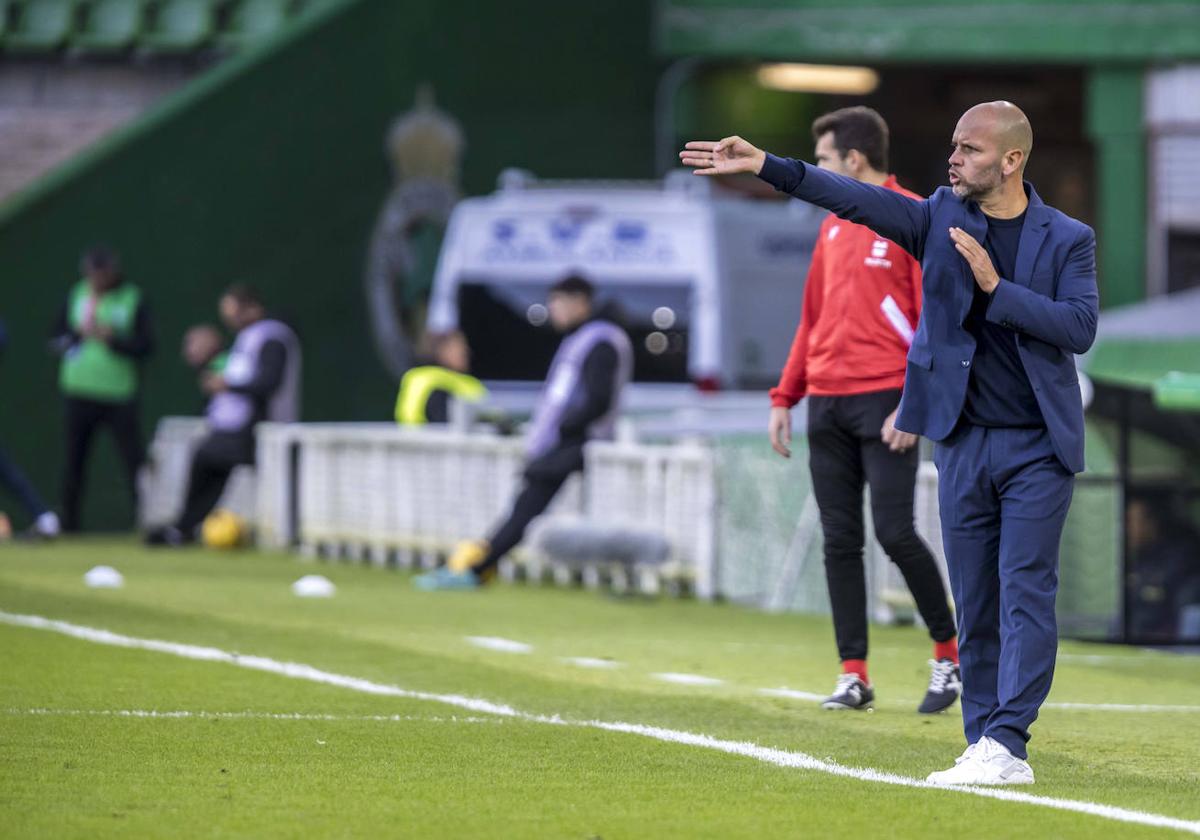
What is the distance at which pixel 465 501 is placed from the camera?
51.9 feet

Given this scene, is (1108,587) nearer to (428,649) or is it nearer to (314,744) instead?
(428,649)

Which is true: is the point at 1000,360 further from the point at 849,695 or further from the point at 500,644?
the point at 500,644

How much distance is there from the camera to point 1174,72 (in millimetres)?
22938

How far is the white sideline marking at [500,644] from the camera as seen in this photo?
11.0 m

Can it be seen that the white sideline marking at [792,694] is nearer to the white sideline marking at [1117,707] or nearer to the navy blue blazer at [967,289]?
the white sideline marking at [1117,707]

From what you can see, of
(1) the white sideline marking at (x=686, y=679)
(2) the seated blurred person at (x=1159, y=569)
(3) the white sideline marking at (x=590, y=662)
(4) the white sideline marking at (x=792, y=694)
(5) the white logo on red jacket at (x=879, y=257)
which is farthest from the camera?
(2) the seated blurred person at (x=1159, y=569)

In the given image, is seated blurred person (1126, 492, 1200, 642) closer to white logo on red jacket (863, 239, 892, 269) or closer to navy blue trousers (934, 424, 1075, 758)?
white logo on red jacket (863, 239, 892, 269)

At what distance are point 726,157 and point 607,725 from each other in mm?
2172

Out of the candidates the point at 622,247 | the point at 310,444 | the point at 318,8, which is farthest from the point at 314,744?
the point at 318,8

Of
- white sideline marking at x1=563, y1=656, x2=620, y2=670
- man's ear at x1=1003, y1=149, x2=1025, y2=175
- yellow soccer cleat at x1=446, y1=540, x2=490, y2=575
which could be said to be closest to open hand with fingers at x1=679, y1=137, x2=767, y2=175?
man's ear at x1=1003, y1=149, x2=1025, y2=175

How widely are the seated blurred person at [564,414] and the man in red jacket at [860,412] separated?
512 centimetres

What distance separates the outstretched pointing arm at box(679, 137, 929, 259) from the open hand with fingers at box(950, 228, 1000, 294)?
219 millimetres

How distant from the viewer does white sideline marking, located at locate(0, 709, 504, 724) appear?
27.1 ft

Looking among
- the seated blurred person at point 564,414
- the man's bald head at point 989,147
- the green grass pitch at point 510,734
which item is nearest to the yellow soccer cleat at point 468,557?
the seated blurred person at point 564,414
